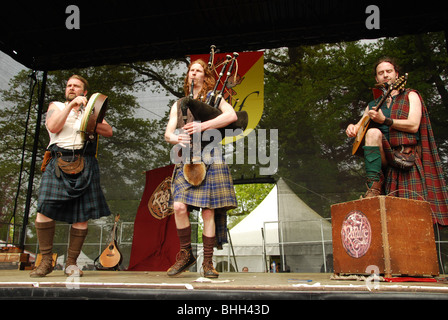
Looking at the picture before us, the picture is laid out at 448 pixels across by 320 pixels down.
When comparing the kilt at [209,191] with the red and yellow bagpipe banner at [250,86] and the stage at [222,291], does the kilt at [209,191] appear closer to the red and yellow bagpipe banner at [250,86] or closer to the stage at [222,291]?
the stage at [222,291]

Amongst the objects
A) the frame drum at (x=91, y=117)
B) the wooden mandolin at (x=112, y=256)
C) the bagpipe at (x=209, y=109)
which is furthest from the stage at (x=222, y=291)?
the wooden mandolin at (x=112, y=256)

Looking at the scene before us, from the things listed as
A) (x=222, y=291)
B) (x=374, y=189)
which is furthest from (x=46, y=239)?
(x=374, y=189)

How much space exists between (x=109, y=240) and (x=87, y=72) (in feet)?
9.11

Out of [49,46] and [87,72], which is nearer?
[49,46]

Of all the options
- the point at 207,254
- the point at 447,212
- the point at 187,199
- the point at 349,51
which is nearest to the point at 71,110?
the point at 187,199

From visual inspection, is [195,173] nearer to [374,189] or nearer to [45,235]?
[374,189]

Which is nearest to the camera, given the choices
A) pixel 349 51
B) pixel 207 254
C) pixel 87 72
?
pixel 207 254

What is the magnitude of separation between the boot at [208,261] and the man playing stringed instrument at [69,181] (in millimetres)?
1046

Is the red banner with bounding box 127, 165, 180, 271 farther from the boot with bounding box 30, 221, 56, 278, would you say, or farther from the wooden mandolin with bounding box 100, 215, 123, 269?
the boot with bounding box 30, 221, 56, 278

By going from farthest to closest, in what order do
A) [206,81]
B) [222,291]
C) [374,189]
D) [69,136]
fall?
[69,136] < [206,81] < [374,189] < [222,291]

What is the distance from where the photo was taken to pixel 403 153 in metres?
2.82

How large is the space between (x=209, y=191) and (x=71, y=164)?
1206 mm
